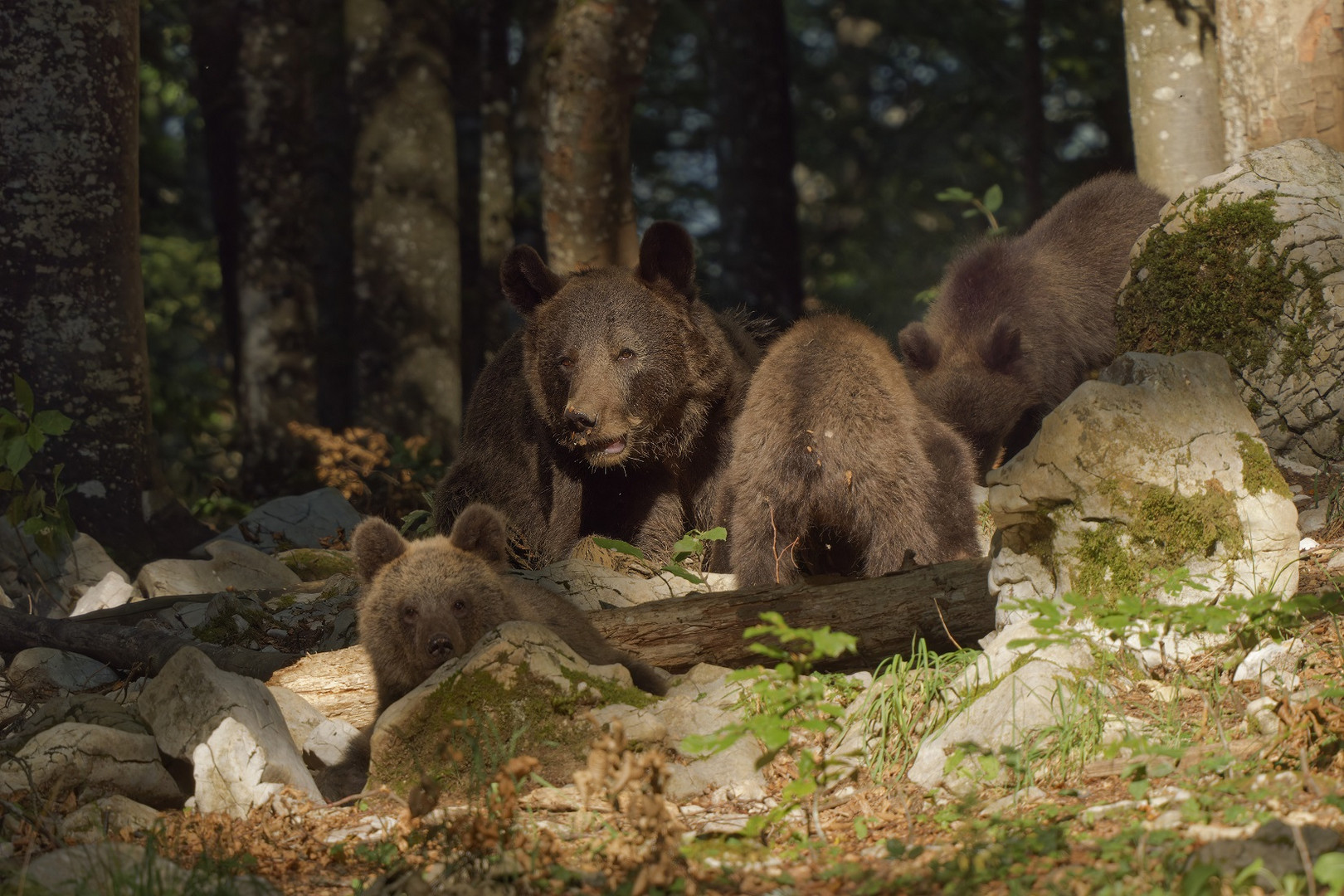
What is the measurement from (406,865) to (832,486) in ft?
9.28

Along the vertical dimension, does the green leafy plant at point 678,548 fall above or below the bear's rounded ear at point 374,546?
below

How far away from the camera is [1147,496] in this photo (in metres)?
4.85

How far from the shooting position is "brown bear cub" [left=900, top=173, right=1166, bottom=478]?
8336 millimetres

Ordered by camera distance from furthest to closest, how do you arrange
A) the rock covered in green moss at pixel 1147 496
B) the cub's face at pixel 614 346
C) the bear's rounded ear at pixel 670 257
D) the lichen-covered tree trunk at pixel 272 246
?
the lichen-covered tree trunk at pixel 272 246 < the bear's rounded ear at pixel 670 257 < the cub's face at pixel 614 346 < the rock covered in green moss at pixel 1147 496

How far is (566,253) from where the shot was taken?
10055 mm

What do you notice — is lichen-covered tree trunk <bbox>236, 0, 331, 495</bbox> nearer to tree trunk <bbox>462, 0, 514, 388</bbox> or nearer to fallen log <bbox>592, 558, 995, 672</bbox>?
tree trunk <bbox>462, 0, 514, 388</bbox>

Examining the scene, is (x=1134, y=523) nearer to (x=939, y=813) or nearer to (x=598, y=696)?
(x=939, y=813)

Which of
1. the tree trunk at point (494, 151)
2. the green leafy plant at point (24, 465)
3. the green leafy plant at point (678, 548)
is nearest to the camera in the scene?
the green leafy plant at point (678, 548)

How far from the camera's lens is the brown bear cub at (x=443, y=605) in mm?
5383

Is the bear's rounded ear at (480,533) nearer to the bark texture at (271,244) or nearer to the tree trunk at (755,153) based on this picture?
the bark texture at (271,244)

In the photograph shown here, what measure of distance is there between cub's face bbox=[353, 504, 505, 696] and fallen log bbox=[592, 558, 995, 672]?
30.0 inches

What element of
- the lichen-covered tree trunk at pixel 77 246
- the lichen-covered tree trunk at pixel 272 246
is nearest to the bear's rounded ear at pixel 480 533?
the lichen-covered tree trunk at pixel 77 246

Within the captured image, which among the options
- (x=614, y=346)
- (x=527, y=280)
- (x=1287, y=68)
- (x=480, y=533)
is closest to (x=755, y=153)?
(x=1287, y=68)

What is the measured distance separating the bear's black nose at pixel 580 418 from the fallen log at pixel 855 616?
148 cm
